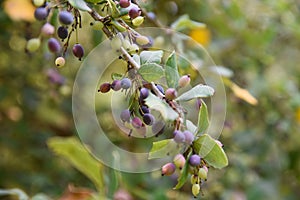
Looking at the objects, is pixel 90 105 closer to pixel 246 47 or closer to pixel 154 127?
pixel 246 47

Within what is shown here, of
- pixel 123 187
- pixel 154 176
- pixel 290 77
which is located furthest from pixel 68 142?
pixel 290 77

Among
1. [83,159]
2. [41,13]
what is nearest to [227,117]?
[83,159]

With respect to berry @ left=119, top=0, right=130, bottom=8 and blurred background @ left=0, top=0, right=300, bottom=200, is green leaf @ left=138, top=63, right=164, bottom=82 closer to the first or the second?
berry @ left=119, top=0, right=130, bottom=8

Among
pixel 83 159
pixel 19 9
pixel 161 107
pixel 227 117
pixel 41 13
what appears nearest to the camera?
pixel 161 107

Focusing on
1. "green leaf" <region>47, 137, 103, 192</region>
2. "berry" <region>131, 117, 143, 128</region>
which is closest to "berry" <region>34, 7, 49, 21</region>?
"berry" <region>131, 117, 143, 128</region>

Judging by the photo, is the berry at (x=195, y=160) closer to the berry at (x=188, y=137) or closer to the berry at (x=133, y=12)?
the berry at (x=188, y=137)

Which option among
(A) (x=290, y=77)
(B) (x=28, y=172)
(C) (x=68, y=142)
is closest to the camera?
(C) (x=68, y=142)

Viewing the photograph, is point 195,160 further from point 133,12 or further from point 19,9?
point 19,9
